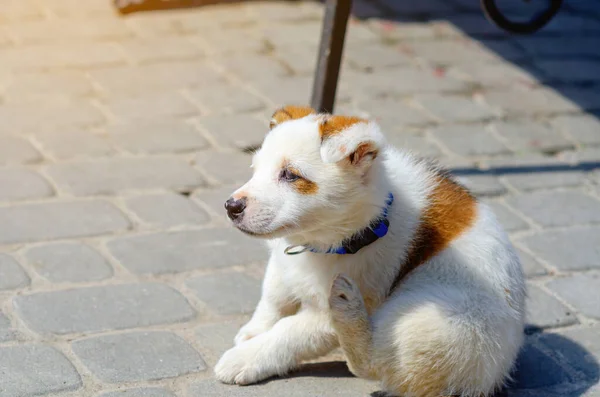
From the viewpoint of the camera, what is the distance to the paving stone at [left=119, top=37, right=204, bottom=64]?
657cm

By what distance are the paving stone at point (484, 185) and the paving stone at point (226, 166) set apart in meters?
1.23

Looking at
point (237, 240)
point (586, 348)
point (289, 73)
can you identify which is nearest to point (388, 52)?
point (289, 73)

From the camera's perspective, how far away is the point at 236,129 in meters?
5.74

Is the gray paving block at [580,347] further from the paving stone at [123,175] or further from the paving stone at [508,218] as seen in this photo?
the paving stone at [123,175]

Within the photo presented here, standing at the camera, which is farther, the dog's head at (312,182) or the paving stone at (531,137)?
the paving stone at (531,137)

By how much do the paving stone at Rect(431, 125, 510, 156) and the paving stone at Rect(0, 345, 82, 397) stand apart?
3026 mm

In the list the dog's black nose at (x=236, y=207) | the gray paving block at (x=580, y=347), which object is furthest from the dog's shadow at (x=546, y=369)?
the dog's black nose at (x=236, y=207)

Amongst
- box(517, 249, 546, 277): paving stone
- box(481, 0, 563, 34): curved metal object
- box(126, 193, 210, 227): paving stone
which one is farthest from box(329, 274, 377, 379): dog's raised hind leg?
box(481, 0, 563, 34): curved metal object

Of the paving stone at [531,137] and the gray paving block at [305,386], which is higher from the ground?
the paving stone at [531,137]

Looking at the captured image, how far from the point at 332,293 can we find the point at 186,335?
76 cm

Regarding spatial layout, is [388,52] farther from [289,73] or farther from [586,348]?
[586,348]

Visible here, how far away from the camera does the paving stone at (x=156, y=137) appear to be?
213 inches

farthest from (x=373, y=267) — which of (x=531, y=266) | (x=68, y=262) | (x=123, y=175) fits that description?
(x=123, y=175)

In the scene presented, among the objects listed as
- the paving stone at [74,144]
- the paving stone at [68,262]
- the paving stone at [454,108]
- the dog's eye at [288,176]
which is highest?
the dog's eye at [288,176]
